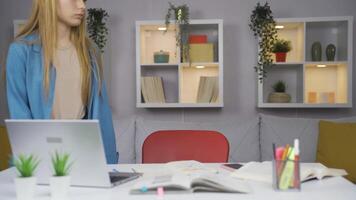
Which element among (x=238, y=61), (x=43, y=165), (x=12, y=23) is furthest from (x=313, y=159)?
(x=12, y=23)

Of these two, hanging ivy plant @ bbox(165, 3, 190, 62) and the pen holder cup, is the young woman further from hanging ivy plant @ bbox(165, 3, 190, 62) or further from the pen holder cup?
hanging ivy plant @ bbox(165, 3, 190, 62)

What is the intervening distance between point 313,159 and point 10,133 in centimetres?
266

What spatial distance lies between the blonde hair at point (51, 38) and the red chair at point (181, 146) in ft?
1.57

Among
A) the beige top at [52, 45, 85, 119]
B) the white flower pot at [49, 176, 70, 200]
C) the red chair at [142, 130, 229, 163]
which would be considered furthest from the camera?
the red chair at [142, 130, 229, 163]

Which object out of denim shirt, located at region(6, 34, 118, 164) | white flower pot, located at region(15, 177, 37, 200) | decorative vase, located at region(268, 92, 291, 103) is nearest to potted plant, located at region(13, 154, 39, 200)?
white flower pot, located at region(15, 177, 37, 200)

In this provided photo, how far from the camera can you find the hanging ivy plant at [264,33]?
11.3 ft

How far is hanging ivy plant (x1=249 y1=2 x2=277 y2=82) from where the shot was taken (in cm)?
346

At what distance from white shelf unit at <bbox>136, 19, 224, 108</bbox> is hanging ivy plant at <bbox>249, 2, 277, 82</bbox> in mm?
343

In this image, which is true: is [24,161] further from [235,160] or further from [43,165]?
[235,160]

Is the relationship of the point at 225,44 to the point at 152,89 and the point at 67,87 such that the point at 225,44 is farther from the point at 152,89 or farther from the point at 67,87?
the point at 67,87

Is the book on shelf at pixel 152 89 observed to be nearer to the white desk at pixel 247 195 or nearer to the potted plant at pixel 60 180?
the white desk at pixel 247 195

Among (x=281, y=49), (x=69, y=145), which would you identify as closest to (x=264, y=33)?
(x=281, y=49)

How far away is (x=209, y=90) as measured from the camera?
3582mm

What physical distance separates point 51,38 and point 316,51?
2.45 m
